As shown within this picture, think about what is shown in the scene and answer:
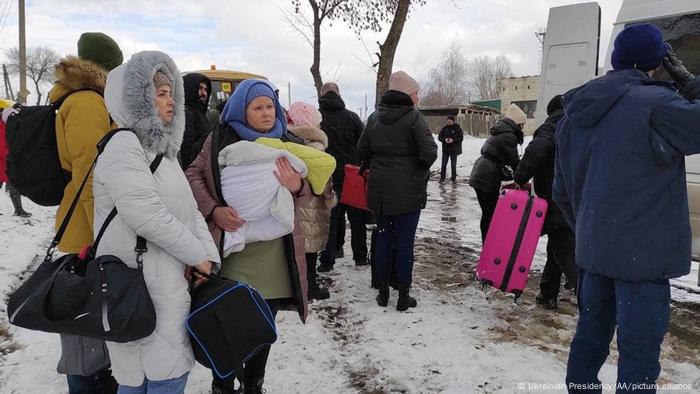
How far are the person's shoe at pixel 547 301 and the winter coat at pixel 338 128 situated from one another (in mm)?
2232

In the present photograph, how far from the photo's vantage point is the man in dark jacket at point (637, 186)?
209cm

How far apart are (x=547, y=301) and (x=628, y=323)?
2.07 metres

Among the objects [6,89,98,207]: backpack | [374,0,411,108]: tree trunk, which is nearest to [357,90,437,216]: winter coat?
[6,89,98,207]: backpack

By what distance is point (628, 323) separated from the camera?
2.18 metres

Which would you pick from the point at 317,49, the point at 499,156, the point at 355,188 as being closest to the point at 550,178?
the point at 499,156

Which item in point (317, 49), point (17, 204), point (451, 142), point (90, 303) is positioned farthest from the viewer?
point (317, 49)

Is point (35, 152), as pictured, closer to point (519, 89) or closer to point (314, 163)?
point (314, 163)

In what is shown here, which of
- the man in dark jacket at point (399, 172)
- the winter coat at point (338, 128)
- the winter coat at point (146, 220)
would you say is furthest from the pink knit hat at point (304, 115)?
the winter coat at point (146, 220)

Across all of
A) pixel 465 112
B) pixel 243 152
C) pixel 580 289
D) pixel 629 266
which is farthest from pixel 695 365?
pixel 465 112

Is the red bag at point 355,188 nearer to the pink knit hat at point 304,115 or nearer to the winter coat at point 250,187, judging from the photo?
the pink knit hat at point 304,115

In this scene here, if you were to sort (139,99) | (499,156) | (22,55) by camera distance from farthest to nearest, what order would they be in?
(22,55) → (499,156) → (139,99)

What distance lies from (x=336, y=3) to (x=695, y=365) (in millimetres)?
12794

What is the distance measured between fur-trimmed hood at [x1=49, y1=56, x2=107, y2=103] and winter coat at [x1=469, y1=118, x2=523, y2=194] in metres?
3.38

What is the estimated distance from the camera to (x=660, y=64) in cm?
229
